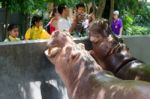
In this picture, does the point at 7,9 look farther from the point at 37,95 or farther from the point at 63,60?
the point at 63,60

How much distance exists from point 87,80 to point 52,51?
1.19m

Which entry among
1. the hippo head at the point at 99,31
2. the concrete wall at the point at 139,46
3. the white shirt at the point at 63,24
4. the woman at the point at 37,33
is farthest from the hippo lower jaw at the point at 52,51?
the concrete wall at the point at 139,46


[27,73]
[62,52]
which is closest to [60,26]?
[27,73]

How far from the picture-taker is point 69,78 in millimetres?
4695

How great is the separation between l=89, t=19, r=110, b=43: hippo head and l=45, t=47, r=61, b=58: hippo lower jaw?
1.07 m

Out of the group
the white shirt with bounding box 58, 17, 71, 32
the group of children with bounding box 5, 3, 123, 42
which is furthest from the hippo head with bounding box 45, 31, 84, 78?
the white shirt with bounding box 58, 17, 71, 32

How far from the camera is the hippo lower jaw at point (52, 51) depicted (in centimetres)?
525

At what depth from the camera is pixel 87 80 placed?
4434 millimetres

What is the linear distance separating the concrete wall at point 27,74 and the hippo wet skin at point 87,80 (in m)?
0.65

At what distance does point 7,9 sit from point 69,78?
9010 millimetres

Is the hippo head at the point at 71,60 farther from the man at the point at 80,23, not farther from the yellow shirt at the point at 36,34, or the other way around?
the man at the point at 80,23

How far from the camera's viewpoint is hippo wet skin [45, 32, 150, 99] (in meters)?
3.96

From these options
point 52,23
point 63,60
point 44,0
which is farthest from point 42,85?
point 44,0

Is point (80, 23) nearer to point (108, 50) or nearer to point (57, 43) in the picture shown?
point (108, 50)
